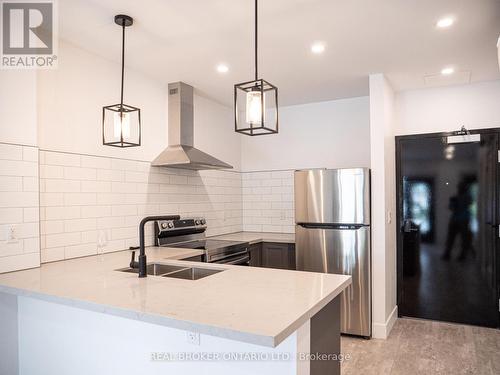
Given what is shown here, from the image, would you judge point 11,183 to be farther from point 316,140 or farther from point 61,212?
point 316,140

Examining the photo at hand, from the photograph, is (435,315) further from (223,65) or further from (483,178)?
(223,65)

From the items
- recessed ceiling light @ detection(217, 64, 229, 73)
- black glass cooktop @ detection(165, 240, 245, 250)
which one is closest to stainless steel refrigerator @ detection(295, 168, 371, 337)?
black glass cooktop @ detection(165, 240, 245, 250)

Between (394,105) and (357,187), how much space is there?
127 centimetres

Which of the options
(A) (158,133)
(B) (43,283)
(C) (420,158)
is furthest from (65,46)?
(C) (420,158)

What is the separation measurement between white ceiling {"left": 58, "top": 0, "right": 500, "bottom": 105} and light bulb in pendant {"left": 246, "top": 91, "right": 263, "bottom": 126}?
0.74 meters

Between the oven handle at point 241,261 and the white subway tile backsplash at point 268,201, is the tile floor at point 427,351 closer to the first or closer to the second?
the oven handle at point 241,261

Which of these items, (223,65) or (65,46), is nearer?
(65,46)

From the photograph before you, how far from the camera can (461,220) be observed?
12.3 ft

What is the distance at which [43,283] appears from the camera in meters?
1.92

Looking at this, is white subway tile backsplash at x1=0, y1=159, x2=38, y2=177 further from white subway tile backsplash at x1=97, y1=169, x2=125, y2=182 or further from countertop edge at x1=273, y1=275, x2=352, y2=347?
countertop edge at x1=273, y1=275, x2=352, y2=347

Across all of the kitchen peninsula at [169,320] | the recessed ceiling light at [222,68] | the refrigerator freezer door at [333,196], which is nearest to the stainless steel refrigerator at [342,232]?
the refrigerator freezer door at [333,196]

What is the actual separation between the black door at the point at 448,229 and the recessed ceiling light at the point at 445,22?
1652mm

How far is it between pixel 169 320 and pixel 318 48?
7.61 ft

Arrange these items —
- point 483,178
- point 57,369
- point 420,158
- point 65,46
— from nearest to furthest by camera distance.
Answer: point 57,369 < point 65,46 < point 483,178 < point 420,158
